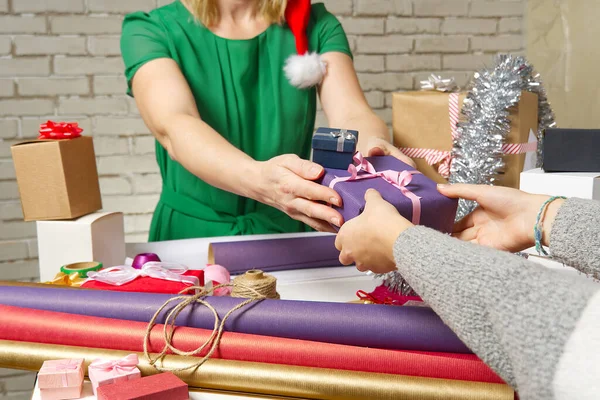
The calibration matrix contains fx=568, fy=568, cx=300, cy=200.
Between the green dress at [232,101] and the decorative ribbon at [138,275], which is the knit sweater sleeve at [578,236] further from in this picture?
the green dress at [232,101]

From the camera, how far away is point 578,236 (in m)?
0.69

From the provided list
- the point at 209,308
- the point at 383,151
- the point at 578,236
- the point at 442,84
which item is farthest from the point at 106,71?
the point at 578,236

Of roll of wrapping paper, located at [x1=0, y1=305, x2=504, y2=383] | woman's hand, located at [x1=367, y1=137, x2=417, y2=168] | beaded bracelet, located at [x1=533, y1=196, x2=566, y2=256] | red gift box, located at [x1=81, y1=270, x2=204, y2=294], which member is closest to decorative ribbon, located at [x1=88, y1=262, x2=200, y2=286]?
red gift box, located at [x1=81, y1=270, x2=204, y2=294]

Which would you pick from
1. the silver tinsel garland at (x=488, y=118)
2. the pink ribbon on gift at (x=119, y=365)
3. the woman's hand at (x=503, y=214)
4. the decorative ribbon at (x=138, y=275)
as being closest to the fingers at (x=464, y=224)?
the woman's hand at (x=503, y=214)

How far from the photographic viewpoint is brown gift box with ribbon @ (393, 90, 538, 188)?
124 centimetres

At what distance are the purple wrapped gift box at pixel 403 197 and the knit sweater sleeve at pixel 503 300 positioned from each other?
19 centimetres

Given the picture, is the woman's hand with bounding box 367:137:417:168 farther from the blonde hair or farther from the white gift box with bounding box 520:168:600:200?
the blonde hair

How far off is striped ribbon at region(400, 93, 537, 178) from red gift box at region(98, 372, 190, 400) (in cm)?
86

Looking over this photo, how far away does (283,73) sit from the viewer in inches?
61.7

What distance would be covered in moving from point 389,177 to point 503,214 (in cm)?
18

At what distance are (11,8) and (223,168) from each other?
164 cm

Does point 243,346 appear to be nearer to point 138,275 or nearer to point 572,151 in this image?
point 138,275

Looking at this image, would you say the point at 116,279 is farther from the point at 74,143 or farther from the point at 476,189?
the point at 476,189

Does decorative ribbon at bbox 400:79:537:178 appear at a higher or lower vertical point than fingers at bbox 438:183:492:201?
higher
